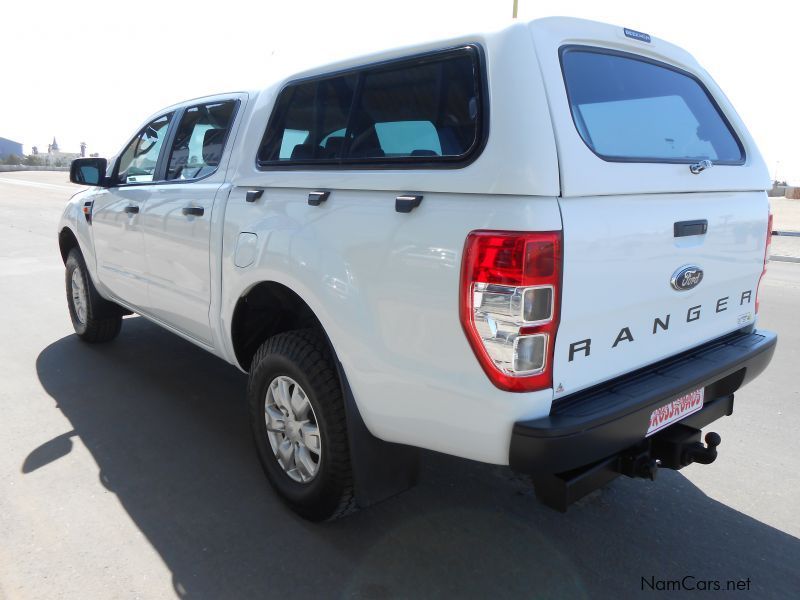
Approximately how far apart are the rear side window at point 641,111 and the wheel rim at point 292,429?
1.58 m

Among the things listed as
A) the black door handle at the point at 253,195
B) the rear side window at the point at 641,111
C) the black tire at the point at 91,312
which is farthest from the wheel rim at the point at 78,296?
the rear side window at the point at 641,111

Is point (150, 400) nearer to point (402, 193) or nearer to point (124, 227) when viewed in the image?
point (124, 227)

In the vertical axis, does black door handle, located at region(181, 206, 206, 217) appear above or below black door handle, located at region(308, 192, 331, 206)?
below

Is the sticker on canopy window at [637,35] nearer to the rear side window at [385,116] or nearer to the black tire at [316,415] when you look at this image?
the rear side window at [385,116]

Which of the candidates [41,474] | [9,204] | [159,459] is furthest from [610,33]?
[9,204]

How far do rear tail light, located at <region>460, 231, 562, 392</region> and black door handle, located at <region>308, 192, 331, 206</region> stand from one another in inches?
30.5

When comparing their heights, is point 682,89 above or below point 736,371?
above

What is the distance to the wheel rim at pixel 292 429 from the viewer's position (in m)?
2.73

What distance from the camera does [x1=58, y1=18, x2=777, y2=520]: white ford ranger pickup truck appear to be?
2000mm

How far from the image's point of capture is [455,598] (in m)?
2.37

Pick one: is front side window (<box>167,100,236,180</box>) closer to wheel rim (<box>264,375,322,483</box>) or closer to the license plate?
wheel rim (<box>264,375,322,483</box>)

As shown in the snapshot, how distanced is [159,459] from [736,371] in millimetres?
2889

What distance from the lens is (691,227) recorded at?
8.02 ft

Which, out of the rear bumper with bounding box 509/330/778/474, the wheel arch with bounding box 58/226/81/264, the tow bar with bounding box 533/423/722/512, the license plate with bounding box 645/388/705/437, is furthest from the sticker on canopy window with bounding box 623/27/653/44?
the wheel arch with bounding box 58/226/81/264
